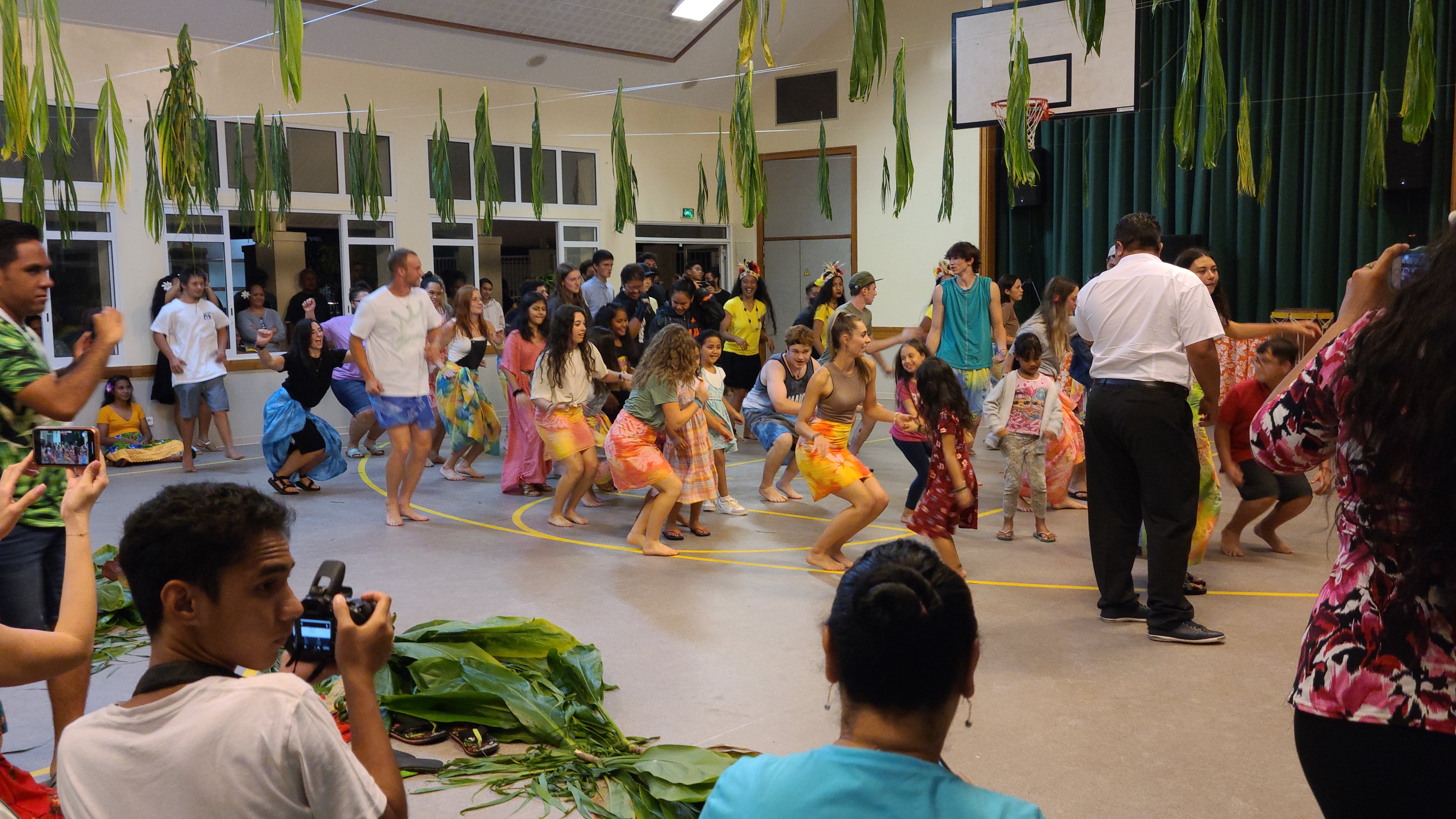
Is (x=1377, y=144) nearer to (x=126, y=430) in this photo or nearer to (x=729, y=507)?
(x=729, y=507)

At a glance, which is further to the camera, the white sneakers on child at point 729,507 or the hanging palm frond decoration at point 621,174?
the white sneakers on child at point 729,507

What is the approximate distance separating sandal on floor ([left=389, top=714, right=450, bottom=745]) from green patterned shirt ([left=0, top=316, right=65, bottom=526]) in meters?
1.14

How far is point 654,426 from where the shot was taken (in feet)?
19.9

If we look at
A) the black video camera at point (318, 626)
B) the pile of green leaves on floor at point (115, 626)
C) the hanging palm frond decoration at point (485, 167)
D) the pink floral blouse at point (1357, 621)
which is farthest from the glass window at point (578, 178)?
the pink floral blouse at point (1357, 621)

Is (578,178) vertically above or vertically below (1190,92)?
above

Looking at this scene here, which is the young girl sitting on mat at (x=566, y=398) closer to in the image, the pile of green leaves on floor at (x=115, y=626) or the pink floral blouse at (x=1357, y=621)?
the pile of green leaves on floor at (x=115, y=626)

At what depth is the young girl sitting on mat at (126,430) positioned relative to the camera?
937cm

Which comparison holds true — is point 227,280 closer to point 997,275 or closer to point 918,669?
point 997,275

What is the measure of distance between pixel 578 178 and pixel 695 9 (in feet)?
8.01

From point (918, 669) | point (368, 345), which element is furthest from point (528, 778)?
point (368, 345)

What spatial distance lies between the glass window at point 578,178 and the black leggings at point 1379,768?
1227 cm

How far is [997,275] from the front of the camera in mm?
13258

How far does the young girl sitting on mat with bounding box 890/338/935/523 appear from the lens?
6.10 m

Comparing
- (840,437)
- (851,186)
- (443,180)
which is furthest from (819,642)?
(851,186)
